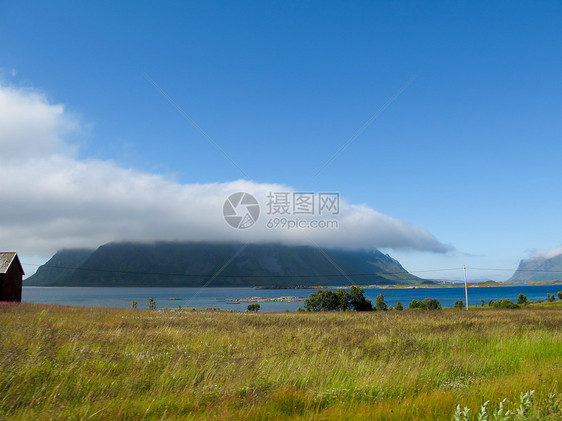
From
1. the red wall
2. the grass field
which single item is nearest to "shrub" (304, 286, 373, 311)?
the red wall

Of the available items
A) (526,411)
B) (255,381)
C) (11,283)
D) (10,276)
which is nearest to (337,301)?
(11,283)

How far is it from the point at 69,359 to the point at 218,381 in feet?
10.7

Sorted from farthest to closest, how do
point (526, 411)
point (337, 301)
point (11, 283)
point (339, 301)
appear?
point (337, 301) → point (339, 301) → point (11, 283) → point (526, 411)

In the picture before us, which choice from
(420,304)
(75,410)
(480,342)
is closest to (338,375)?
(75,410)

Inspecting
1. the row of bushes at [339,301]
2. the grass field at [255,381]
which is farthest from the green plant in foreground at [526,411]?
the row of bushes at [339,301]

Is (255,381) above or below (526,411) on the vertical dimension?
below

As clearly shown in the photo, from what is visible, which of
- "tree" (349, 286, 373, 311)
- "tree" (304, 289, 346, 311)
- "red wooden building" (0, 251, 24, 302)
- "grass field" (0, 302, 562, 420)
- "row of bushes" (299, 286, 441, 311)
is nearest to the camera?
"grass field" (0, 302, 562, 420)

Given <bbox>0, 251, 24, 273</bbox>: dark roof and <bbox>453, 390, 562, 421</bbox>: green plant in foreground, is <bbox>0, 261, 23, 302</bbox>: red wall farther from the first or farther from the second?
<bbox>453, 390, 562, 421</bbox>: green plant in foreground

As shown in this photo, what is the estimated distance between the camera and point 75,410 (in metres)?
5.48

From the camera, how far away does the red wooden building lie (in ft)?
156

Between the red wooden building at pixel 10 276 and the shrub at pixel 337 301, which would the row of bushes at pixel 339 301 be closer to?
the shrub at pixel 337 301

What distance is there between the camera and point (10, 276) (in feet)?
161

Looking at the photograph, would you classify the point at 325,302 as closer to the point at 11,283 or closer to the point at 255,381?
the point at 11,283

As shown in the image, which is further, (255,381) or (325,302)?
(325,302)
